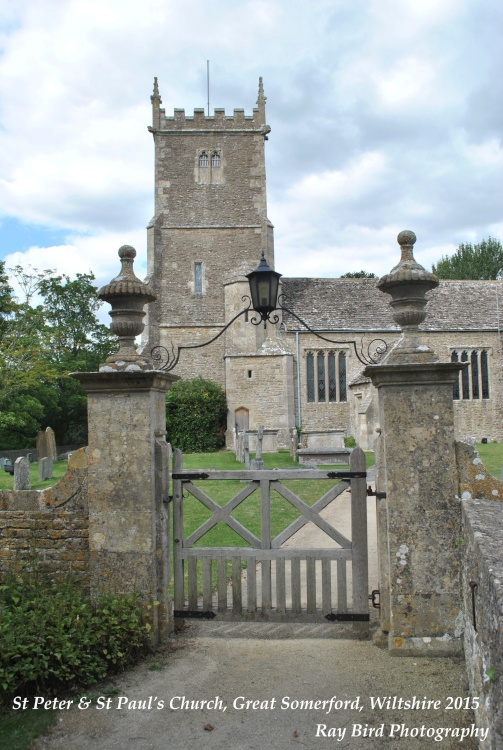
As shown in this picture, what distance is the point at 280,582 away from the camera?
466 cm

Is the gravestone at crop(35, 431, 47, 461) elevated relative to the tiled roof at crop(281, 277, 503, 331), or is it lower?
lower

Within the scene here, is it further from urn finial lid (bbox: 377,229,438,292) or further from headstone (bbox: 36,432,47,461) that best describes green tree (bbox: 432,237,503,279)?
urn finial lid (bbox: 377,229,438,292)

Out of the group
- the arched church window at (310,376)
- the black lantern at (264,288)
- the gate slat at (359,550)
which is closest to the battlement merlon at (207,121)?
the arched church window at (310,376)

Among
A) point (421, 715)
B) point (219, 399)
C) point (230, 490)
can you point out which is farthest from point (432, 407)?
point (219, 399)

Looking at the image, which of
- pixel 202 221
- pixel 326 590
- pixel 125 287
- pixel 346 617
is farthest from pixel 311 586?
pixel 202 221

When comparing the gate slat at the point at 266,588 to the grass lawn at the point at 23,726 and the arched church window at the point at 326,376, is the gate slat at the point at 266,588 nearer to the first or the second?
the grass lawn at the point at 23,726

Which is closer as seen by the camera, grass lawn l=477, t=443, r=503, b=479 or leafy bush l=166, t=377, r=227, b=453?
grass lawn l=477, t=443, r=503, b=479

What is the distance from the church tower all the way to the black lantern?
2292 centimetres

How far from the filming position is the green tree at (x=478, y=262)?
4831 cm

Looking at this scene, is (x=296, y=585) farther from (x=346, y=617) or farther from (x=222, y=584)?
(x=222, y=584)

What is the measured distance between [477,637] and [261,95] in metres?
32.0

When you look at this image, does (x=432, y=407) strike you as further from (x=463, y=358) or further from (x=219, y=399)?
(x=463, y=358)

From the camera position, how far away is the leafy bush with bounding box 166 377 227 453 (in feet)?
86.3

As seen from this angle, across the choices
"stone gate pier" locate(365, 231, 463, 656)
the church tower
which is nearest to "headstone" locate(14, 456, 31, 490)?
"stone gate pier" locate(365, 231, 463, 656)
